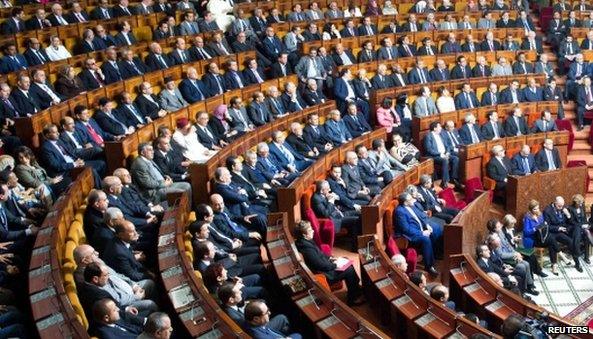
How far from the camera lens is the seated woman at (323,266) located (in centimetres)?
288

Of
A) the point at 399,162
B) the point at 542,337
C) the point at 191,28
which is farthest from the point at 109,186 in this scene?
the point at 191,28

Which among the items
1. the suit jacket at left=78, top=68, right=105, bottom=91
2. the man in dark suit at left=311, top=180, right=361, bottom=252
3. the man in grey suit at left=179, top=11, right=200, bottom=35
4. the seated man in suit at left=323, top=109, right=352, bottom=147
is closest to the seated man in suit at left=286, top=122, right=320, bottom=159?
the seated man in suit at left=323, top=109, right=352, bottom=147

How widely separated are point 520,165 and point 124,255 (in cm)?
275

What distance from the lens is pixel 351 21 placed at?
5.64 meters

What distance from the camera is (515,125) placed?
4734 mm

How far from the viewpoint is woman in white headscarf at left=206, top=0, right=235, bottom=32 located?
5.59 m

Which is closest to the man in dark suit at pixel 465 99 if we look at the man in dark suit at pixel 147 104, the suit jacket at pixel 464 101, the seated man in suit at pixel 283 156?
the suit jacket at pixel 464 101

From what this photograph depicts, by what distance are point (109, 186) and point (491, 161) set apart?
2434mm

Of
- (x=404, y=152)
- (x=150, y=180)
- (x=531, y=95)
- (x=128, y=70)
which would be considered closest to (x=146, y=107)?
(x=128, y=70)

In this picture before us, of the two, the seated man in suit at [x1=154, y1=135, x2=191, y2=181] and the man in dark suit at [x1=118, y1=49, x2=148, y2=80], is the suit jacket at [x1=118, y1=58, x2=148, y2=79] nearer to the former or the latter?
the man in dark suit at [x1=118, y1=49, x2=148, y2=80]

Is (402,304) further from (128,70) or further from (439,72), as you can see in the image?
(439,72)

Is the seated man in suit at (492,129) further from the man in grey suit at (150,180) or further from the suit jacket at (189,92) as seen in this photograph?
the man in grey suit at (150,180)

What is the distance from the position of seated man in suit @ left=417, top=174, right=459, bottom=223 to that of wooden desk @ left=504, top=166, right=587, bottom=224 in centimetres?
49

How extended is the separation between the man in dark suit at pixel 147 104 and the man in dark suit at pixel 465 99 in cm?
207
